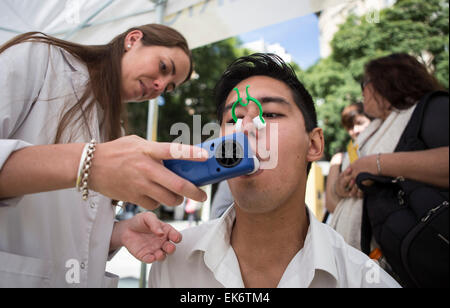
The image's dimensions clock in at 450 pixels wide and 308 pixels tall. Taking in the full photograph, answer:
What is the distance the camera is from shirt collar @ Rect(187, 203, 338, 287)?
1240mm

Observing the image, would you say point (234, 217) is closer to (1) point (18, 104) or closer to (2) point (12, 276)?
(2) point (12, 276)

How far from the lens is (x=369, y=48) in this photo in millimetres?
13641

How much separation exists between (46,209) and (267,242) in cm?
100

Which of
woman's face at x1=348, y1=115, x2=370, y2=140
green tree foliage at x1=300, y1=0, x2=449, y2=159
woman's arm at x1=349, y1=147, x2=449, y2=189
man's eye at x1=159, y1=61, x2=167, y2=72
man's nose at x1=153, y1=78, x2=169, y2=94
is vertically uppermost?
green tree foliage at x1=300, y1=0, x2=449, y2=159

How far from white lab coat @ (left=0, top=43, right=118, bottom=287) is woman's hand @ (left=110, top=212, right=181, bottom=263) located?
0.24 ft

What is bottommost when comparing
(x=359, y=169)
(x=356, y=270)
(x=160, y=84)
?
(x=356, y=270)

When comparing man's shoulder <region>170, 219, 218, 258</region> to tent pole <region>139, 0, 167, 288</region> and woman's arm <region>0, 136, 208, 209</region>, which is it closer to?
woman's arm <region>0, 136, 208, 209</region>

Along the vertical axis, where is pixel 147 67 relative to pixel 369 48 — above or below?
below

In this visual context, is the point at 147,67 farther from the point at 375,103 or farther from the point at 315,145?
the point at 375,103

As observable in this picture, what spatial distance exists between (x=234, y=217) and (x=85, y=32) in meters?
2.10

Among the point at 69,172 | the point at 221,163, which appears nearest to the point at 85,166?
the point at 69,172

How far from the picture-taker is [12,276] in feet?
3.35

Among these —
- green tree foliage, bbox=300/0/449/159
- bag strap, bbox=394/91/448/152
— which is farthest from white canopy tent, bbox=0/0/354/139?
green tree foliage, bbox=300/0/449/159

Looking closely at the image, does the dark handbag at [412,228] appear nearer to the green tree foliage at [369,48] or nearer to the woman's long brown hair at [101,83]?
the woman's long brown hair at [101,83]
